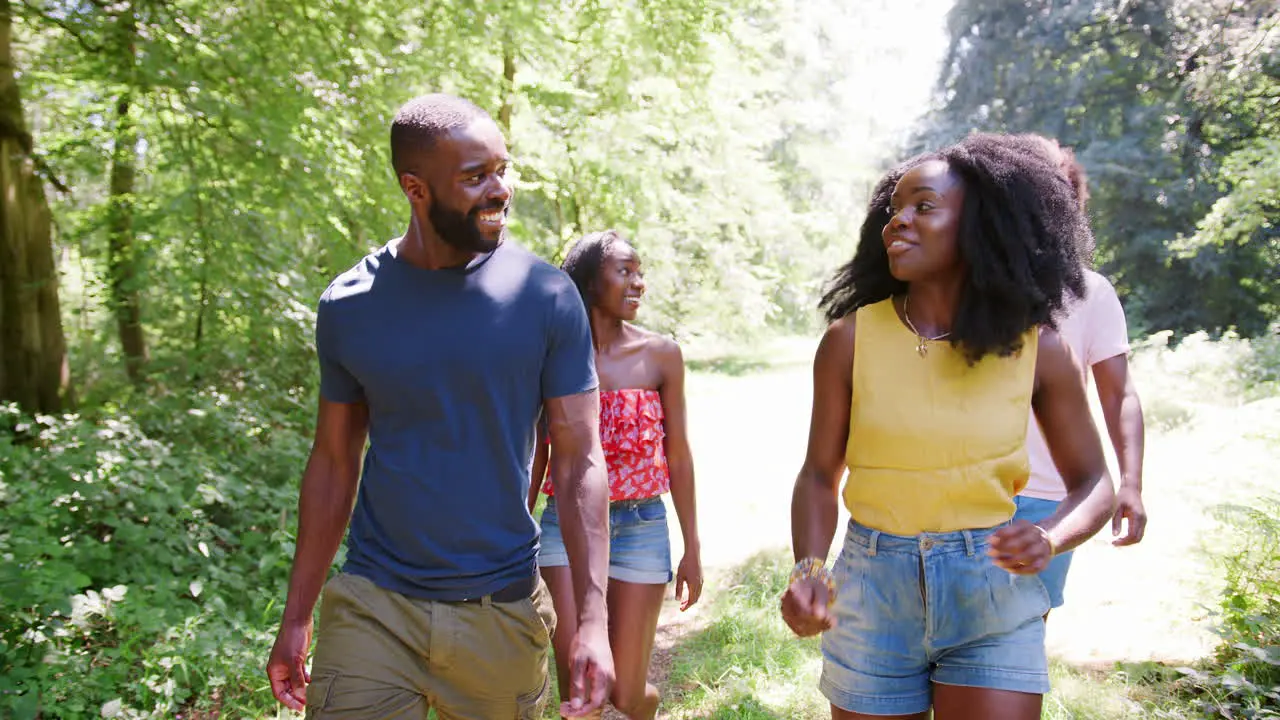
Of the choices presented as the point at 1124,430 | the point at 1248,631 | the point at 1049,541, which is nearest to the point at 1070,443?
the point at 1049,541

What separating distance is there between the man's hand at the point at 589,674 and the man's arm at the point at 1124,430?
239cm

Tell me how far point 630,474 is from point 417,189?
184 cm

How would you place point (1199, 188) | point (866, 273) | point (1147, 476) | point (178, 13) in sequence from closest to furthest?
point (866, 273) < point (178, 13) < point (1147, 476) < point (1199, 188)

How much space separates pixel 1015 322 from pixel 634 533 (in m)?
2.02

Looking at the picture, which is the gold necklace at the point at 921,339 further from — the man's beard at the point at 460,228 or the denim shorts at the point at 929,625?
the man's beard at the point at 460,228

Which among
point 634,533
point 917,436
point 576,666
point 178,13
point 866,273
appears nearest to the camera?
point 576,666

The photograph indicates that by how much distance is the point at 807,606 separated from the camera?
261 cm

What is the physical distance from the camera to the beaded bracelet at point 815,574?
8.77ft

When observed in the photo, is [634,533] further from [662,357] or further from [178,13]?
[178,13]

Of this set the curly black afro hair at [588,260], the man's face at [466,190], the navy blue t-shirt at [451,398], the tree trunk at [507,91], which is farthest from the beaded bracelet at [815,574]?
the tree trunk at [507,91]

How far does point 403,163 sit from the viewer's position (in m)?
2.79

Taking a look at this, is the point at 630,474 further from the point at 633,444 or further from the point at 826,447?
the point at 826,447

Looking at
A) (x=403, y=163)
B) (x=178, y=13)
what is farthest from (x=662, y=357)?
(x=178, y=13)

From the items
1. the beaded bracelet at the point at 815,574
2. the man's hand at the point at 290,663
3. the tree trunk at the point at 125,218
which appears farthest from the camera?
the tree trunk at the point at 125,218
